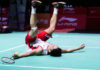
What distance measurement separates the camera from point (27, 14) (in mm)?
15508

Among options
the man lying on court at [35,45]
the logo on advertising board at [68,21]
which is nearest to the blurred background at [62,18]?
the logo on advertising board at [68,21]

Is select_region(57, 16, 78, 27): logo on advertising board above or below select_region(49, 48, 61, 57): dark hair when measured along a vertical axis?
below

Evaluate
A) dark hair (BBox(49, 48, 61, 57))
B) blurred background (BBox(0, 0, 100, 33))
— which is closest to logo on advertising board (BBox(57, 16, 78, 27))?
blurred background (BBox(0, 0, 100, 33))

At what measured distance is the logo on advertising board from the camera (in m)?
15.3

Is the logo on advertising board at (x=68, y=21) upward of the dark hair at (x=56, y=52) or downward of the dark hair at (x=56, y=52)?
downward

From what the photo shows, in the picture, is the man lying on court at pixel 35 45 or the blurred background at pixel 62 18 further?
the blurred background at pixel 62 18

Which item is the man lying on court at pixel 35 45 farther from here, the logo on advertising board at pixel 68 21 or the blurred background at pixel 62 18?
the logo on advertising board at pixel 68 21

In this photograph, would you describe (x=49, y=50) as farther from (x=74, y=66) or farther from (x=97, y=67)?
(x=97, y=67)

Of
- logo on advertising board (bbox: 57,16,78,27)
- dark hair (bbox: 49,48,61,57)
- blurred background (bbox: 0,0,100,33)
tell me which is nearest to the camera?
dark hair (bbox: 49,48,61,57)

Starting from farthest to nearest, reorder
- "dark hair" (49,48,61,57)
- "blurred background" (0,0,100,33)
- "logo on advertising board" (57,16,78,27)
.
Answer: "logo on advertising board" (57,16,78,27) < "blurred background" (0,0,100,33) < "dark hair" (49,48,61,57)

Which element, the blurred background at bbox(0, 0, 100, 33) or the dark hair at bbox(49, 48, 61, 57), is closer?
the dark hair at bbox(49, 48, 61, 57)

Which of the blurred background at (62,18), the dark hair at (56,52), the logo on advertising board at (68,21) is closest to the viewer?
the dark hair at (56,52)

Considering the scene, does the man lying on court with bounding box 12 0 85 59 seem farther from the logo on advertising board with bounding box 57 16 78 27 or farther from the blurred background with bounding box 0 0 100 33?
the logo on advertising board with bounding box 57 16 78 27

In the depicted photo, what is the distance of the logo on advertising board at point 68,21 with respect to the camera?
1534cm
